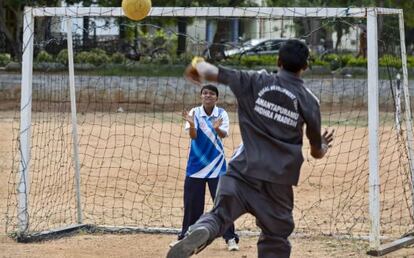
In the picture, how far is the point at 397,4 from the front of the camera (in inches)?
1205

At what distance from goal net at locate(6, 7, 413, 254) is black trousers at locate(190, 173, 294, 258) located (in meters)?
2.55

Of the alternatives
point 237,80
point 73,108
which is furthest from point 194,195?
point 237,80

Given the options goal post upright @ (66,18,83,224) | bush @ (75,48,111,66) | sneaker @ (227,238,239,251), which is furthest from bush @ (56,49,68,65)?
sneaker @ (227,238,239,251)

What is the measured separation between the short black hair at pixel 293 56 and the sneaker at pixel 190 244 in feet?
4.41

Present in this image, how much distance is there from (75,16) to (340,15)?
2.91 meters

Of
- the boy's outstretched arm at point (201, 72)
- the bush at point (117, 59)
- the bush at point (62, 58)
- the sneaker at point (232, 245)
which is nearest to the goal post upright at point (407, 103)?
the sneaker at point (232, 245)

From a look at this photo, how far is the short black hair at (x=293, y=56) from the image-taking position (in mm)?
6332

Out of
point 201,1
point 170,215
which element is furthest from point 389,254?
point 201,1

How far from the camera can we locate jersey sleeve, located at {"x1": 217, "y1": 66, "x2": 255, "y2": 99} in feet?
20.6

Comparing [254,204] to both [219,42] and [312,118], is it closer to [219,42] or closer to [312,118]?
[312,118]

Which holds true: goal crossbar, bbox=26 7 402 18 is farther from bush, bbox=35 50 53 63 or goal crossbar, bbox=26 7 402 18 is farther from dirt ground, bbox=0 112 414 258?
bush, bbox=35 50 53 63

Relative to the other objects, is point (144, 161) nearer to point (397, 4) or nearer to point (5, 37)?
point (5, 37)

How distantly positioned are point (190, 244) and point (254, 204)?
0.65 meters

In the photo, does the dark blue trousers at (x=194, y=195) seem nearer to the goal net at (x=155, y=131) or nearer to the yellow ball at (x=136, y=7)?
the goal net at (x=155, y=131)
